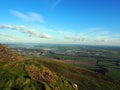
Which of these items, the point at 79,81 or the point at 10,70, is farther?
the point at 79,81

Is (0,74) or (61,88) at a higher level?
(0,74)

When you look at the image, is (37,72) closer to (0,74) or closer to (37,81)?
(37,81)

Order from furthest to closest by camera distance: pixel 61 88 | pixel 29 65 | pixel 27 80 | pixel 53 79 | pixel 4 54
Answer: pixel 4 54, pixel 29 65, pixel 53 79, pixel 61 88, pixel 27 80

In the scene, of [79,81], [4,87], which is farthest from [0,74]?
[79,81]

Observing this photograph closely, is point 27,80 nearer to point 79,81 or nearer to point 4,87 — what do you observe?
Result: point 4,87

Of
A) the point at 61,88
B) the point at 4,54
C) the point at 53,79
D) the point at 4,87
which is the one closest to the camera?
the point at 4,87

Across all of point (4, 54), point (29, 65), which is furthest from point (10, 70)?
point (4, 54)

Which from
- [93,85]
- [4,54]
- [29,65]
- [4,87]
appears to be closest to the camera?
[4,87]

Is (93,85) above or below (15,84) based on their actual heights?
below

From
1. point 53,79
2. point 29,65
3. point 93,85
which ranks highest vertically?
point 29,65
